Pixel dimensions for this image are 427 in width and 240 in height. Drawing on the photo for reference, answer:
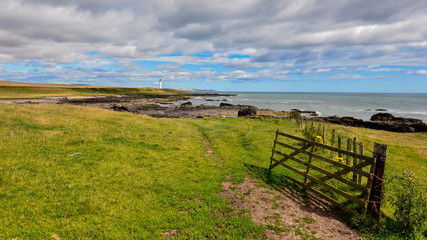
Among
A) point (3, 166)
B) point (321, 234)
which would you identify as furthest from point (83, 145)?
point (321, 234)

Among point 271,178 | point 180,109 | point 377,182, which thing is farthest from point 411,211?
point 180,109

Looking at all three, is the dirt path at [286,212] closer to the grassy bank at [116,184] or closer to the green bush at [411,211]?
the grassy bank at [116,184]

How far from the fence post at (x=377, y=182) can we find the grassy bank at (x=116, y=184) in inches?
51.5

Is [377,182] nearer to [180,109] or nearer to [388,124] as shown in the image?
[388,124]

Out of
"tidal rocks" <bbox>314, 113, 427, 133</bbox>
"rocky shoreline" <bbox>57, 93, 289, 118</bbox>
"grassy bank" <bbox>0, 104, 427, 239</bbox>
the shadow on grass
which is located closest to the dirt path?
the shadow on grass

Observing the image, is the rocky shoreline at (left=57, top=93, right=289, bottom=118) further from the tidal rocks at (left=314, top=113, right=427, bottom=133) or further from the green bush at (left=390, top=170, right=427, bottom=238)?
the green bush at (left=390, top=170, right=427, bottom=238)

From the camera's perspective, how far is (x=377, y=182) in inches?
321

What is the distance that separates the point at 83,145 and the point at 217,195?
1175 cm

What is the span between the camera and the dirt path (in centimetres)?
771

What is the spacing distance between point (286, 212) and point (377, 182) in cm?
371

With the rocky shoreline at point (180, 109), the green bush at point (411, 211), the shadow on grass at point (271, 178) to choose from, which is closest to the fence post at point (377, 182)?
the green bush at point (411, 211)

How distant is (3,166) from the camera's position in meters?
10.9

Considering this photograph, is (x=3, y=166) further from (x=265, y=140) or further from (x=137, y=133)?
(x=265, y=140)

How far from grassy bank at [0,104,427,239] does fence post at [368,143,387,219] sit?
1307 mm
